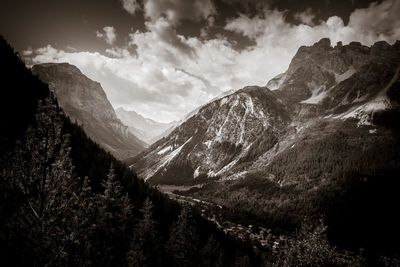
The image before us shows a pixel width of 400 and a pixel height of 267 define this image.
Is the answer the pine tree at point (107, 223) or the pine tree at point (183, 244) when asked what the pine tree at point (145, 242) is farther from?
the pine tree at point (107, 223)

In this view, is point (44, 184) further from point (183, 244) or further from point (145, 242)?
point (183, 244)

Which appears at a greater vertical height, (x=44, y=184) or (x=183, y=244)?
(x=44, y=184)

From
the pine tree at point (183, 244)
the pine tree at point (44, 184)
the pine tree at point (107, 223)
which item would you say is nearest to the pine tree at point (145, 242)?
the pine tree at point (183, 244)

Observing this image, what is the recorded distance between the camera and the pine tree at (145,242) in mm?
26078

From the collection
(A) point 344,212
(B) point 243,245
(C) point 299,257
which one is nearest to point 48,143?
(C) point 299,257

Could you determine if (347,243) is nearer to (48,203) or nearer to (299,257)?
(299,257)

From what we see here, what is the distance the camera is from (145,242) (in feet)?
113

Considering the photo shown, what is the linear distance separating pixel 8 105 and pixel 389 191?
265651 mm

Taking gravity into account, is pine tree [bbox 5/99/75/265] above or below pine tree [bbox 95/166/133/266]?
above

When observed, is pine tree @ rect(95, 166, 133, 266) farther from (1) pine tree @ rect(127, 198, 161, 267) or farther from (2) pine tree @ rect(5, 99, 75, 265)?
(2) pine tree @ rect(5, 99, 75, 265)

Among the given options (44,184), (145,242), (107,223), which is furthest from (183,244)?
(44,184)

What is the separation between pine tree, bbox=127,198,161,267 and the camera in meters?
26.1

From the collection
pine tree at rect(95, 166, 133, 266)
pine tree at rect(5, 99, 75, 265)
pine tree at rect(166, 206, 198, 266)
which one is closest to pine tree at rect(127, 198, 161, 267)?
pine tree at rect(166, 206, 198, 266)

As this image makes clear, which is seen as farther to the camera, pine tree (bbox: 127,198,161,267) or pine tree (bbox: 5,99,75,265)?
pine tree (bbox: 127,198,161,267)
